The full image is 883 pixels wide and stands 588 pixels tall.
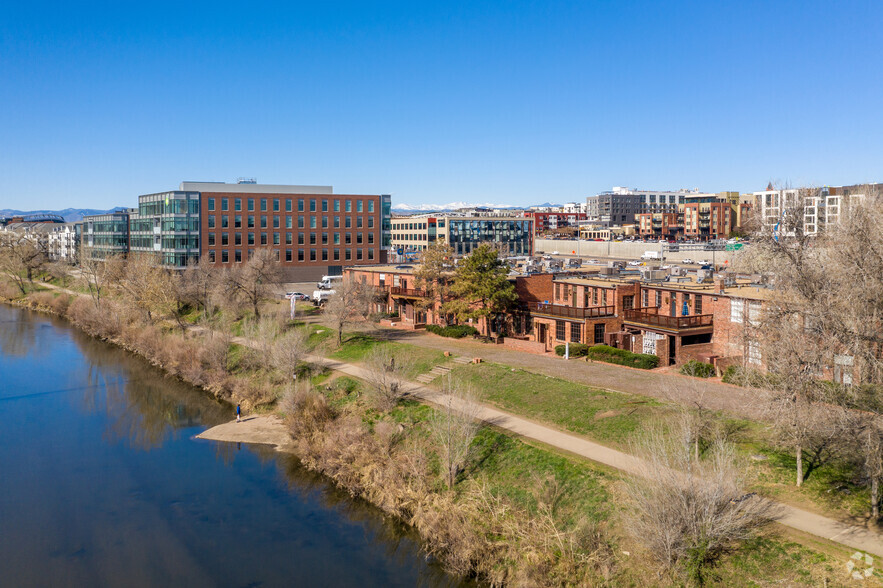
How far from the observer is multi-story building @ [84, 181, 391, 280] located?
94.9 m

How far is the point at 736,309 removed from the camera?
40.3 metres

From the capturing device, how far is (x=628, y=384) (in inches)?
1454

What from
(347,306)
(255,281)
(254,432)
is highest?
(255,281)

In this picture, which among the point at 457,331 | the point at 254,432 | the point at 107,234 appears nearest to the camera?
the point at 254,432

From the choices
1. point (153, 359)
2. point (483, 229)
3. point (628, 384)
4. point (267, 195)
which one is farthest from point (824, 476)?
point (483, 229)

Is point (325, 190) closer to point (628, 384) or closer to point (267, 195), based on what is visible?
point (267, 195)

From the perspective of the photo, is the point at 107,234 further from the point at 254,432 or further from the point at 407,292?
the point at 254,432

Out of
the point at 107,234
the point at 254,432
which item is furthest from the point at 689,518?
the point at 107,234

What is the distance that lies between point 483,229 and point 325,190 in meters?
61.5

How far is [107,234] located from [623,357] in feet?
371

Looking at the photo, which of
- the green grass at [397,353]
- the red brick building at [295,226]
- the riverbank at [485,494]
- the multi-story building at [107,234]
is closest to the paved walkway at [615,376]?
the green grass at [397,353]

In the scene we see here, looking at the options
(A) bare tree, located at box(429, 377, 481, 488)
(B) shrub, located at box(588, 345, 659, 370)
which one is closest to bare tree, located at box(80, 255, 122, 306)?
(B) shrub, located at box(588, 345, 659, 370)

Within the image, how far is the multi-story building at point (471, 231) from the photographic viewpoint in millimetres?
157625

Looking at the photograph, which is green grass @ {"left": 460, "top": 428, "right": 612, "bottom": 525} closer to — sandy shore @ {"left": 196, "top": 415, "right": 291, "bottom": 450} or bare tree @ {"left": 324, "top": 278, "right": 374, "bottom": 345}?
sandy shore @ {"left": 196, "top": 415, "right": 291, "bottom": 450}
